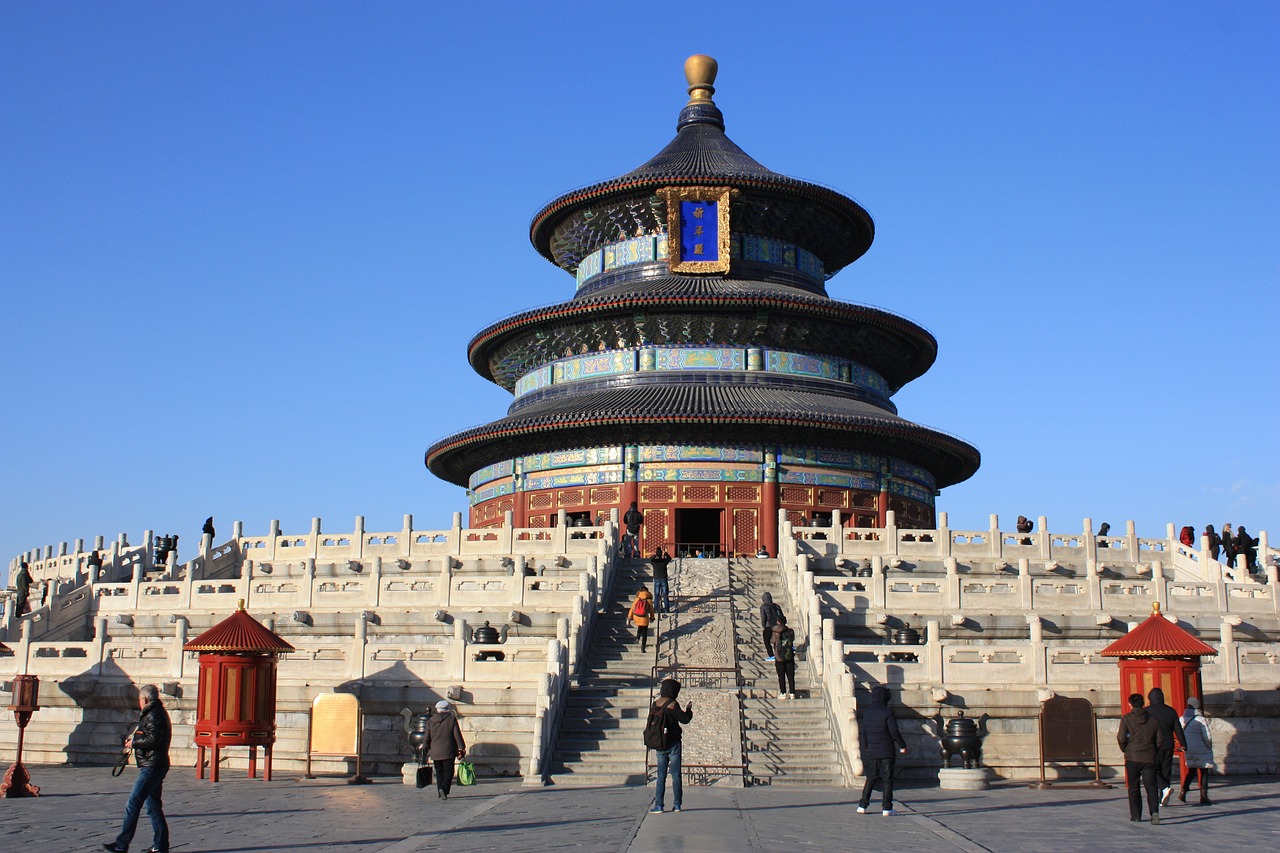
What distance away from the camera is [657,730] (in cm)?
1616

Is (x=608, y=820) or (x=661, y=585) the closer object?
(x=608, y=820)

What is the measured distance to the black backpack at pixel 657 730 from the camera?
16125 mm

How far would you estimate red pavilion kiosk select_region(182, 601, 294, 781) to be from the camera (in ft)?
68.2

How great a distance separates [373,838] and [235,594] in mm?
15932

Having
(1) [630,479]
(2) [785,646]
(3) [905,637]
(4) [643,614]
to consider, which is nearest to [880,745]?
(2) [785,646]

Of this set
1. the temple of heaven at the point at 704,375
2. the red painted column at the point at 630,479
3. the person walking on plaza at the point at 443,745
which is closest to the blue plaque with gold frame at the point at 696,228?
the temple of heaven at the point at 704,375

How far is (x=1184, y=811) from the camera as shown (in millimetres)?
16828

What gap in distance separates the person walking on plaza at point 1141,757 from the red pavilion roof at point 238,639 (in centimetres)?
1193

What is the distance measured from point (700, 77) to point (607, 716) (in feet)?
126

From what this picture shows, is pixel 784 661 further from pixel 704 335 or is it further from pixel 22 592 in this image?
pixel 704 335

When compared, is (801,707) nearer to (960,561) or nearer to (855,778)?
(855,778)

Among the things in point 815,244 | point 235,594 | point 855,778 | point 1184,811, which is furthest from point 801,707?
point 815,244

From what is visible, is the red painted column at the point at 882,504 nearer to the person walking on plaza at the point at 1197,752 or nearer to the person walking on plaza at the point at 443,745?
the person walking on plaza at the point at 1197,752

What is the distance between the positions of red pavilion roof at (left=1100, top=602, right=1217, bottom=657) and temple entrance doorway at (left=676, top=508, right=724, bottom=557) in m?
22.2
